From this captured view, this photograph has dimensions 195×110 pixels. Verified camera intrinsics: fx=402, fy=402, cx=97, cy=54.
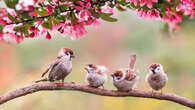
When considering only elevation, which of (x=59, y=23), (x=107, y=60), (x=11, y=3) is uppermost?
(x=11, y=3)

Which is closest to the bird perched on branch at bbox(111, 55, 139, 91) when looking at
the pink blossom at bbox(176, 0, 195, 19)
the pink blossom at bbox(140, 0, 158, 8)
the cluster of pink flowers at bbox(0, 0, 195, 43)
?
the cluster of pink flowers at bbox(0, 0, 195, 43)

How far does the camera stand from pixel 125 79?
281 cm

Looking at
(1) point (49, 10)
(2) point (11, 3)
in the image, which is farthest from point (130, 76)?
(2) point (11, 3)

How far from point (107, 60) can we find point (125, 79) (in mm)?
4596

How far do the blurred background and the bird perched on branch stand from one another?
3383 mm

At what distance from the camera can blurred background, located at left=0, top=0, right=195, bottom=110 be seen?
6445mm

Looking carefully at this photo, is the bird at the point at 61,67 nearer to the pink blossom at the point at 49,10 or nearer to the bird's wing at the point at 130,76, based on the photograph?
the bird's wing at the point at 130,76

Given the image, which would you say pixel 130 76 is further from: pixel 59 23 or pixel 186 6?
pixel 59 23

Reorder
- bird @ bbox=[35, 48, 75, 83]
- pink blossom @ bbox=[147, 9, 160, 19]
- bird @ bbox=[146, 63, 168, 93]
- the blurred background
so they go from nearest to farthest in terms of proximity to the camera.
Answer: pink blossom @ bbox=[147, 9, 160, 19], bird @ bbox=[35, 48, 75, 83], bird @ bbox=[146, 63, 168, 93], the blurred background

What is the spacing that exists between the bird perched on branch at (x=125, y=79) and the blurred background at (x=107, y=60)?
11.1ft

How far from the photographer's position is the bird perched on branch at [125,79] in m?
2.64

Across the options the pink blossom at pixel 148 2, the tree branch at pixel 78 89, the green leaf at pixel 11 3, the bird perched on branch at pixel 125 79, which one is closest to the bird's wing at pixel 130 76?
the bird perched on branch at pixel 125 79

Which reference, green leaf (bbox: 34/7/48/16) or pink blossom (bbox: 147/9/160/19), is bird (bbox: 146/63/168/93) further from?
green leaf (bbox: 34/7/48/16)

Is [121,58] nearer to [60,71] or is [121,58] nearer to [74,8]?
[60,71]
